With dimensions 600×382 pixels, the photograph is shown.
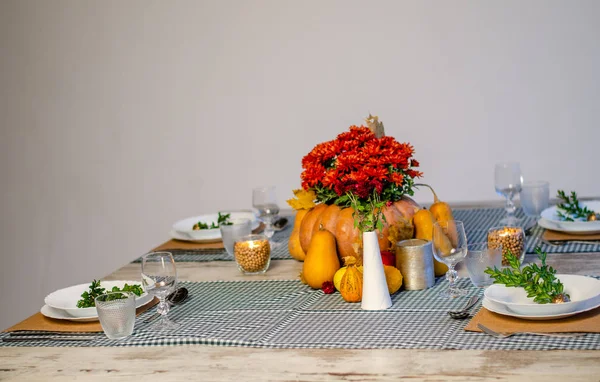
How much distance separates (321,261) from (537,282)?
1.61ft

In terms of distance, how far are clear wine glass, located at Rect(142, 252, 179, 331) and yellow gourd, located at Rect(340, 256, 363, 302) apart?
348 mm

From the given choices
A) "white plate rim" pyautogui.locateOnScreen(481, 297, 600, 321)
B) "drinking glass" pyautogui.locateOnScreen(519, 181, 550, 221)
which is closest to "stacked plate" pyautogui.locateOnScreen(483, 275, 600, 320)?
"white plate rim" pyautogui.locateOnScreen(481, 297, 600, 321)

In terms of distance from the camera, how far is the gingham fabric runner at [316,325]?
1392mm

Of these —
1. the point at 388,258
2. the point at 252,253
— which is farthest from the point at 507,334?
the point at 252,253

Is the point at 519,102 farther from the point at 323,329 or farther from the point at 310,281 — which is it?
the point at 323,329

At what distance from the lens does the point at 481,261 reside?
66.7 inches

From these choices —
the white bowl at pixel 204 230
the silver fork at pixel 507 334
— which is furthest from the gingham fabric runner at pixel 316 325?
the white bowl at pixel 204 230

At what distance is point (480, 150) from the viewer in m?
4.00

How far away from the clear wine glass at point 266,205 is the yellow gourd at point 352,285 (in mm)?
650

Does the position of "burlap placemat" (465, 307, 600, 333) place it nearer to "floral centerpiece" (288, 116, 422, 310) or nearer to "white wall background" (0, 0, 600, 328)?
"floral centerpiece" (288, 116, 422, 310)

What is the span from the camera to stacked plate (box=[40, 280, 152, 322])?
1.65 meters

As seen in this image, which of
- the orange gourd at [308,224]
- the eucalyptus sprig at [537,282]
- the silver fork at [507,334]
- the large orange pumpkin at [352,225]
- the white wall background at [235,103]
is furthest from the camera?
the white wall background at [235,103]

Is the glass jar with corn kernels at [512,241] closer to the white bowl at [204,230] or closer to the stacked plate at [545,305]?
the stacked plate at [545,305]

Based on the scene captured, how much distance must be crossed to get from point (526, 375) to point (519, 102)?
2874 mm
